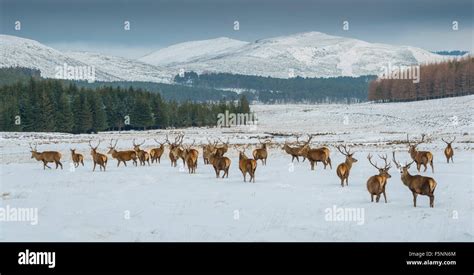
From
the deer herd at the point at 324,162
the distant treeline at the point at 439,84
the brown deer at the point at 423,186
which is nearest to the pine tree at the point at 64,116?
the deer herd at the point at 324,162

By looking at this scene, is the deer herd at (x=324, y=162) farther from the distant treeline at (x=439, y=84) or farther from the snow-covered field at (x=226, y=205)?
the distant treeline at (x=439, y=84)

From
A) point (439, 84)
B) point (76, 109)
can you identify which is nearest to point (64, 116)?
point (76, 109)

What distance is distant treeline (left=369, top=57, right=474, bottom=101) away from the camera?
13875 cm

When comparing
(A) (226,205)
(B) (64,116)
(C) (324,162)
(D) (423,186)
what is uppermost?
(B) (64,116)

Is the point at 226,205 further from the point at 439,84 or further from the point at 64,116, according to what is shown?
the point at 439,84

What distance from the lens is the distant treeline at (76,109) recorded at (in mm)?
83769

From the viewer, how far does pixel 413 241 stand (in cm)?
1364

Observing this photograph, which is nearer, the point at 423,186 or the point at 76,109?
the point at 423,186

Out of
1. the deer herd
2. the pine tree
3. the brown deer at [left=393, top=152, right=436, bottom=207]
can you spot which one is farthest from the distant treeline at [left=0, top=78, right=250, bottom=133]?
the brown deer at [left=393, top=152, right=436, bottom=207]

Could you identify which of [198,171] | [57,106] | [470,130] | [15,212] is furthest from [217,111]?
[15,212]

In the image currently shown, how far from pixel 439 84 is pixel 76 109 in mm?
88974

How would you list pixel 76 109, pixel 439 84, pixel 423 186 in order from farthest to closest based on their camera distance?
pixel 439 84 → pixel 76 109 → pixel 423 186

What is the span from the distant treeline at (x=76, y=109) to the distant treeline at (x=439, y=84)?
6032 centimetres

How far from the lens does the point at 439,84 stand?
14125 centimetres
